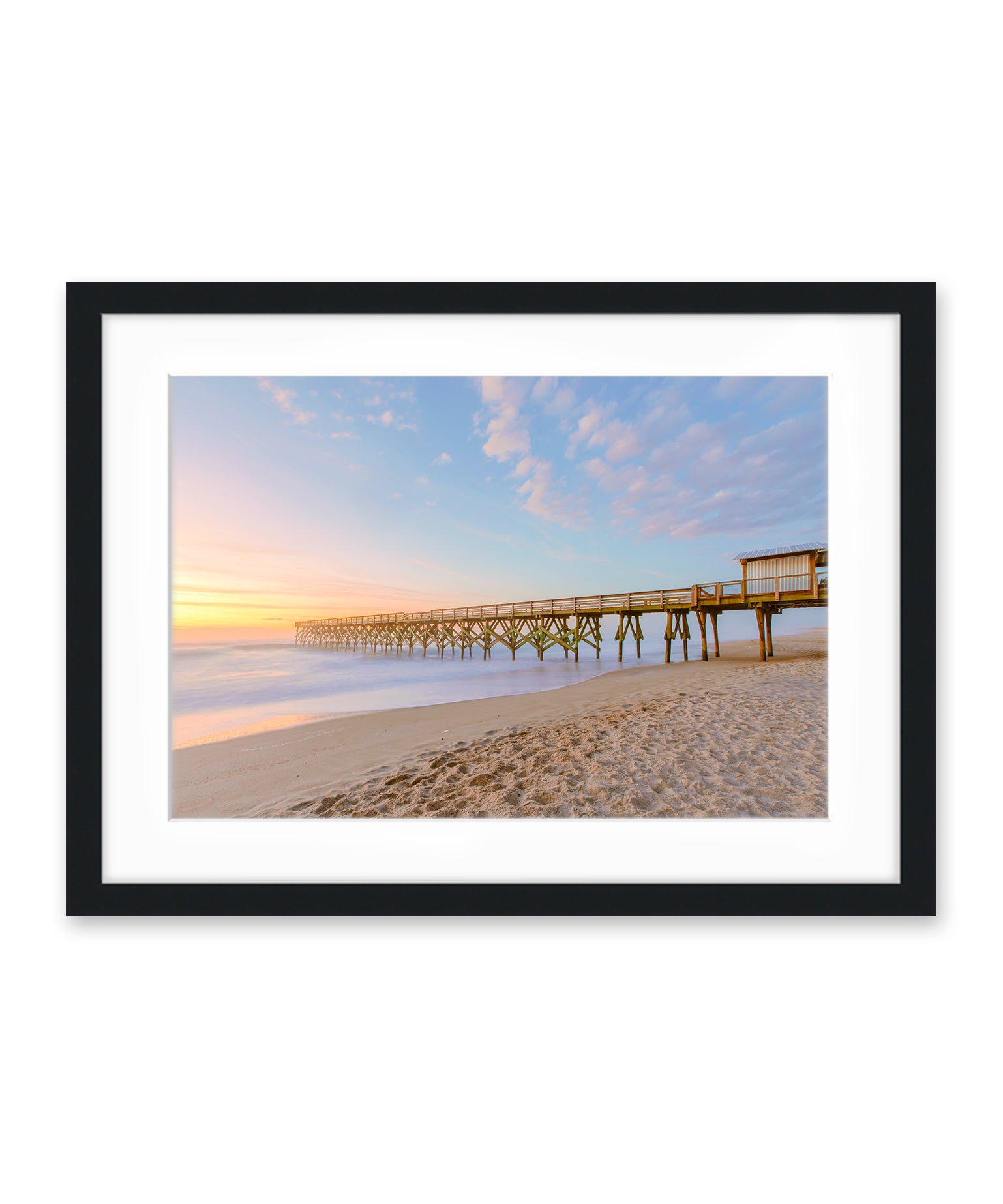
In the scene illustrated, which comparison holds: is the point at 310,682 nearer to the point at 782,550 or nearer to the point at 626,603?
the point at 626,603

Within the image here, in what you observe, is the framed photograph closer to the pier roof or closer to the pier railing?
the pier roof

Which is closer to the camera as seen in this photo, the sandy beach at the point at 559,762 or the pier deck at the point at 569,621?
the sandy beach at the point at 559,762

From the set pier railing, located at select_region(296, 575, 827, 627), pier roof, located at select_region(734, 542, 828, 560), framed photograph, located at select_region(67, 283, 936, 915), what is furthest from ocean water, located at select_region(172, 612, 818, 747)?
pier roof, located at select_region(734, 542, 828, 560)

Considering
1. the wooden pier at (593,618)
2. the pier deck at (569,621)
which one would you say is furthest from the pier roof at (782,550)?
the pier deck at (569,621)

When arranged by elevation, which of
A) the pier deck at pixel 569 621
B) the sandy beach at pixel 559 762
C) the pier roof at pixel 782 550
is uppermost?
the pier roof at pixel 782 550

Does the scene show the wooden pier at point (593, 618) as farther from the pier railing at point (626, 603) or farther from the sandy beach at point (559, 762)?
the sandy beach at point (559, 762)

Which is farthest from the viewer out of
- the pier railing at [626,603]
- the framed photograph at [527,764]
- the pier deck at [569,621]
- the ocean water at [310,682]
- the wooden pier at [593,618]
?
the pier deck at [569,621]
